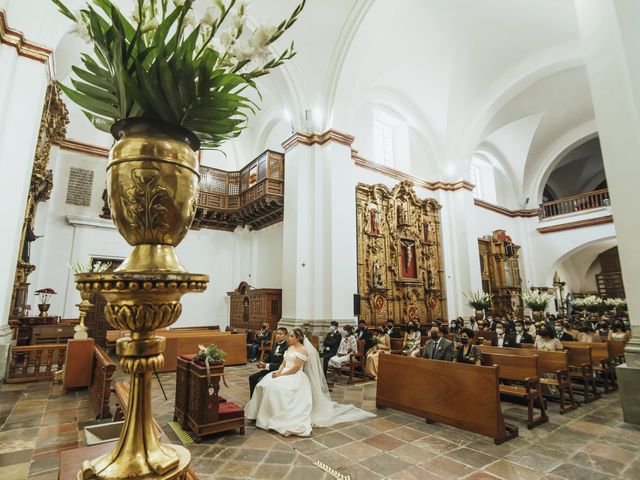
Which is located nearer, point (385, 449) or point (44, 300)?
point (385, 449)

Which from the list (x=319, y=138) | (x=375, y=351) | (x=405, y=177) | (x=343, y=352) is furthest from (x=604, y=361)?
(x=405, y=177)

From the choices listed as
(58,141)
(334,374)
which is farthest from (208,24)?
(58,141)

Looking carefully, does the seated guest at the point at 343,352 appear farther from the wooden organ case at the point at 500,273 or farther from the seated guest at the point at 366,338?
the wooden organ case at the point at 500,273

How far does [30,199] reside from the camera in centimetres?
771

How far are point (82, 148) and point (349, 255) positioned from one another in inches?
376

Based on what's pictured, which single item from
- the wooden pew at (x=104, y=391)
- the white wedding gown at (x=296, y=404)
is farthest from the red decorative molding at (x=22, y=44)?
the white wedding gown at (x=296, y=404)

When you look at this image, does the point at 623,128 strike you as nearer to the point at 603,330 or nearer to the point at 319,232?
the point at 603,330

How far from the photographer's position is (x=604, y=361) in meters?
6.49

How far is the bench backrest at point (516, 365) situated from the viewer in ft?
15.7

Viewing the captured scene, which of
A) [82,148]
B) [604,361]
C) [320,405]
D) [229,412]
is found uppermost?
[82,148]

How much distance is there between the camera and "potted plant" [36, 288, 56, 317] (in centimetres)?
878

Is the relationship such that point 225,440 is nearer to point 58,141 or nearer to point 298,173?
point 298,173

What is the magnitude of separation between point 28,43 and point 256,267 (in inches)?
381

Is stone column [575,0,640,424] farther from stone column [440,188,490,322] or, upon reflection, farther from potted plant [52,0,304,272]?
stone column [440,188,490,322]
